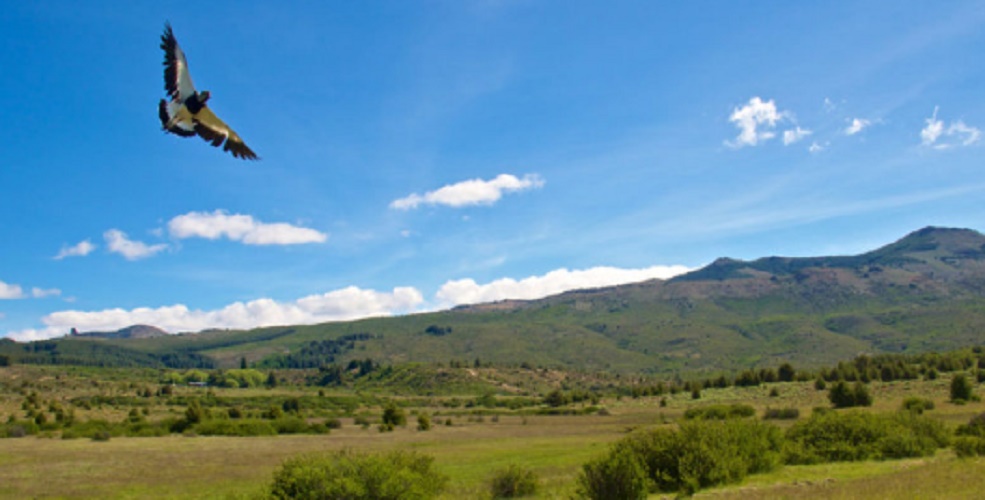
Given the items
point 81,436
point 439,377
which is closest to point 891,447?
point 81,436

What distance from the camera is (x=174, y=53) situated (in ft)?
32.5

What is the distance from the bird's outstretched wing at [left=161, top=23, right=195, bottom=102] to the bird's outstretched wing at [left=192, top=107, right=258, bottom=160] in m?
0.47

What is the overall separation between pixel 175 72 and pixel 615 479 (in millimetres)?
15603

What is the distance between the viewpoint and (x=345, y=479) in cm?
1522

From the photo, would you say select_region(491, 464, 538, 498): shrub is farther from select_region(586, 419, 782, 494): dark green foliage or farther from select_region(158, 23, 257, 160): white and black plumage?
select_region(158, 23, 257, 160): white and black plumage

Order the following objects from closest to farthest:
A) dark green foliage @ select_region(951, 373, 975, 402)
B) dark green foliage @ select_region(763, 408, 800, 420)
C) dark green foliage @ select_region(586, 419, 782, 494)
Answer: dark green foliage @ select_region(586, 419, 782, 494) → dark green foliage @ select_region(951, 373, 975, 402) → dark green foliage @ select_region(763, 408, 800, 420)

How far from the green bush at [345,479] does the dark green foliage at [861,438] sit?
17849 mm

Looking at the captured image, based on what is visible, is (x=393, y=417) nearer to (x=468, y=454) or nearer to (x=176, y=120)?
(x=468, y=454)

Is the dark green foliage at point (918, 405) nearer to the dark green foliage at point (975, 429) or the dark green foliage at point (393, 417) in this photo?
the dark green foliage at point (975, 429)

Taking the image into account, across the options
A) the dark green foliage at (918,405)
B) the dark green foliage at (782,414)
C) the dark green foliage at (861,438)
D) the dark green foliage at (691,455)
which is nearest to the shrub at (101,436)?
the dark green foliage at (691,455)

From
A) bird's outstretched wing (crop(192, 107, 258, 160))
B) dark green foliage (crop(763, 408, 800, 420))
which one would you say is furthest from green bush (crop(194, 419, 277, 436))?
bird's outstretched wing (crop(192, 107, 258, 160))

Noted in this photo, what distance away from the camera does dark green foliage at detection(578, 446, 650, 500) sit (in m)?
18.5

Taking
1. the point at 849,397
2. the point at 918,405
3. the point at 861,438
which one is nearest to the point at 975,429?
the point at 861,438

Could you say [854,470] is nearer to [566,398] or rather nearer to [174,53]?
[174,53]
